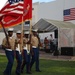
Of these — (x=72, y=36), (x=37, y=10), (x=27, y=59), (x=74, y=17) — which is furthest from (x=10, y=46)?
(x=37, y=10)

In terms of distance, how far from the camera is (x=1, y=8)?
36.2 ft

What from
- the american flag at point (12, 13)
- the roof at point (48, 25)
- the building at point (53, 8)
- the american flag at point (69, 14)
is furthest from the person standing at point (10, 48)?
the american flag at point (69, 14)

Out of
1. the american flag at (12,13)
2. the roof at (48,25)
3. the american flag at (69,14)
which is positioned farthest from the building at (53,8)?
the american flag at (12,13)

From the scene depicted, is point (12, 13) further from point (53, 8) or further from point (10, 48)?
point (53, 8)

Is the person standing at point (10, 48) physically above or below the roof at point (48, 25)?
below

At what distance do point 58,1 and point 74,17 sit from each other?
3528 millimetres

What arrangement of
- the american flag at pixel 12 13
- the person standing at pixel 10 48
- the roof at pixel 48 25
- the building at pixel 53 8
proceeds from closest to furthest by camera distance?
the person standing at pixel 10 48 → the american flag at pixel 12 13 → the roof at pixel 48 25 → the building at pixel 53 8

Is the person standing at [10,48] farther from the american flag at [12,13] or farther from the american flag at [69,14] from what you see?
the american flag at [69,14]

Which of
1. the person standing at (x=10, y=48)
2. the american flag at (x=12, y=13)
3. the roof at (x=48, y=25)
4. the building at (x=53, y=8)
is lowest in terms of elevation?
the person standing at (x=10, y=48)

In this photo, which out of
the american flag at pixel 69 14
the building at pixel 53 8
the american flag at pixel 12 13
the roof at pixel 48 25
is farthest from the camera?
the building at pixel 53 8

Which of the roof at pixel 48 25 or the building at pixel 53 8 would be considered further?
the building at pixel 53 8

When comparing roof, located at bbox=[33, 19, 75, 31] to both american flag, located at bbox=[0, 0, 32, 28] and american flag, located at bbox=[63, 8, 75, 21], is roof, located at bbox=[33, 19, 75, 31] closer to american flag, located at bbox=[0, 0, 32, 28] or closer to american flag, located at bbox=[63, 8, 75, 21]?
american flag, located at bbox=[63, 8, 75, 21]

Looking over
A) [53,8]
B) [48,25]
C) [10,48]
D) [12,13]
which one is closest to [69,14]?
[53,8]

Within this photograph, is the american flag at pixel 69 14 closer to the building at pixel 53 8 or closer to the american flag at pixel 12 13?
the building at pixel 53 8
